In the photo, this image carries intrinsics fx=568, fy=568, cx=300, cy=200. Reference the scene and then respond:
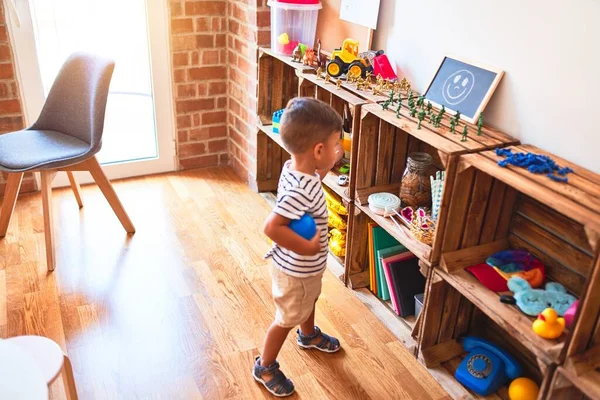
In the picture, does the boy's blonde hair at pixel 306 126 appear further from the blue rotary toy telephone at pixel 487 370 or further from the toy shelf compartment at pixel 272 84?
the toy shelf compartment at pixel 272 84

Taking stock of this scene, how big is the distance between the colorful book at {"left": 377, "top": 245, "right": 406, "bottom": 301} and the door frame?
A: 172cm

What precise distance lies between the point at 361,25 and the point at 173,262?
4.42ft

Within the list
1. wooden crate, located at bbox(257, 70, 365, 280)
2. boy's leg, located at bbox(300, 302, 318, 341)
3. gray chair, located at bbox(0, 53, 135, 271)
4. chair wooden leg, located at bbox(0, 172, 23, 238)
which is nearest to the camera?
boy's leg, located at bbox(300, 302, 318, 341)

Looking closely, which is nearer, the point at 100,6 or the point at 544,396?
the point at 544,396

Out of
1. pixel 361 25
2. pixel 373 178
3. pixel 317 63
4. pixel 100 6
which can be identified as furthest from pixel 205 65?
pixel 373 178

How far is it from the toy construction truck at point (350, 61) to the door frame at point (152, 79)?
48.5 inches

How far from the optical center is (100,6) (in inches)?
120

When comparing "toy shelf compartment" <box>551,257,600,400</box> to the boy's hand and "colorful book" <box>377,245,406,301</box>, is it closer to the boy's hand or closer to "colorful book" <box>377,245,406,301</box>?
the boy's hand

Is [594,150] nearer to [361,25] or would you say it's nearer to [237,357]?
[361,25]

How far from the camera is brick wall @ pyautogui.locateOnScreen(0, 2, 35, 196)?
9.43 ft

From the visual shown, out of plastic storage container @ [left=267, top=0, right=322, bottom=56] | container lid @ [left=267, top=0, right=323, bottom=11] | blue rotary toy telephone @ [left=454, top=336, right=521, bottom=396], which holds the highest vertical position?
container lid @ [left=267, top=0, right=323, bottom=11]

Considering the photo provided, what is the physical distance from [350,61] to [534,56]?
85cm

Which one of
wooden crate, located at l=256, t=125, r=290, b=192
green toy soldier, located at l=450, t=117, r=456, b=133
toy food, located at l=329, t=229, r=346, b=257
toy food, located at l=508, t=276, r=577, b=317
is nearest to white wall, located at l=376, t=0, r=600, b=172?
green toy soldier, located at l=450, t=117, r=456, b=133

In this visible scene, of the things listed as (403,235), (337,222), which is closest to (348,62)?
(337,222)
